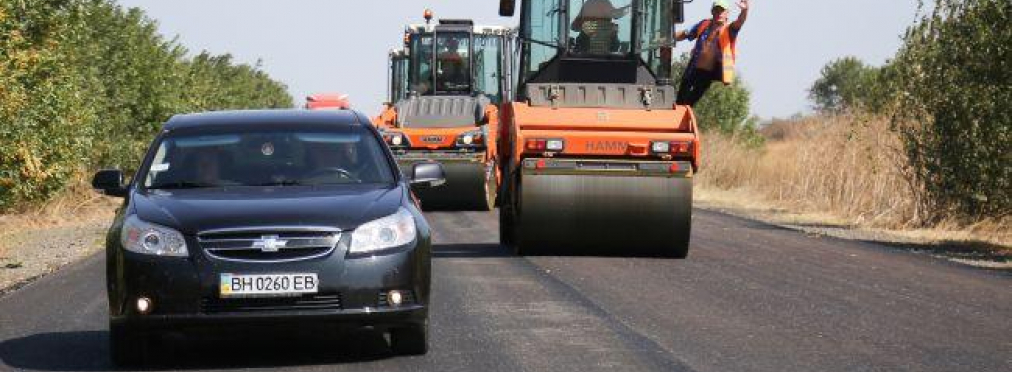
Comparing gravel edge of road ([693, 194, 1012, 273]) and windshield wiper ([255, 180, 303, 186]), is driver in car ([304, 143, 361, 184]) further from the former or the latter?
gravel edge of road ([693, 194, 1012, 273])

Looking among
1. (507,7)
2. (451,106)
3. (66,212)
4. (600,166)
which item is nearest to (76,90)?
(66,212)

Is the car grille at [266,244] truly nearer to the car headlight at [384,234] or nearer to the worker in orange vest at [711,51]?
the car headlight at [384,234]

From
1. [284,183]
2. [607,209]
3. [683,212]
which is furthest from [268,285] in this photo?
[683,212]

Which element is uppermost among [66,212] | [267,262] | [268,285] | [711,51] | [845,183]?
[711,51]

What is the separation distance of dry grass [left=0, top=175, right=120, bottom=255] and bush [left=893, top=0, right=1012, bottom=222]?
13295 mm

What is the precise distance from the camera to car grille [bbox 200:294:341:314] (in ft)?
32.2

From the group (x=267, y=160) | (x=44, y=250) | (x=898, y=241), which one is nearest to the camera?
(x=267, y=160)

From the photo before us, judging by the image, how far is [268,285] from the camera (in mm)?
9781

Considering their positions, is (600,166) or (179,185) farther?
(600,166)

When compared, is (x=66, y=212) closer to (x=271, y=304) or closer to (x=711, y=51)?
(x=711, y=51)

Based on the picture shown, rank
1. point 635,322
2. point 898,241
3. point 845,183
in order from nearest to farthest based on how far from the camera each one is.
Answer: point 635,322
point 898,241
point 845,183

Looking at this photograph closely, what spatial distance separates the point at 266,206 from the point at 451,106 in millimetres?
21799

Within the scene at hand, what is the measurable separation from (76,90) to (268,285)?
63.8 ft

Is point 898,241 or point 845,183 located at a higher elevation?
point 845,183
